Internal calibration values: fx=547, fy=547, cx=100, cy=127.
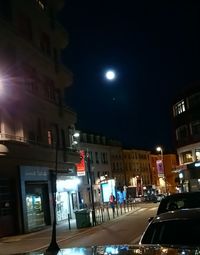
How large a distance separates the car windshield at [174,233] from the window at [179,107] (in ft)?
240

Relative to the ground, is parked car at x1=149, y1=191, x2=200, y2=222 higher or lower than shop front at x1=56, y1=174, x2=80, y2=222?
lower

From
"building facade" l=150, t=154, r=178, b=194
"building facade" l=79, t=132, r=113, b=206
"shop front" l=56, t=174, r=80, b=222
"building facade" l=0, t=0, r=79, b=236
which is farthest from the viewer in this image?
"building facade" l=150, t=154, r=178, b=194

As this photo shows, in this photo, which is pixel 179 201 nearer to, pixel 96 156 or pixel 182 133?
pixel 182 133

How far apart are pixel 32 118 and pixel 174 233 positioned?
31.2 m

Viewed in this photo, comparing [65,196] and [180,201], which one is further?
[65,196]

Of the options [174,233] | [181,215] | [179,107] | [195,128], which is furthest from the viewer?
[179,107]

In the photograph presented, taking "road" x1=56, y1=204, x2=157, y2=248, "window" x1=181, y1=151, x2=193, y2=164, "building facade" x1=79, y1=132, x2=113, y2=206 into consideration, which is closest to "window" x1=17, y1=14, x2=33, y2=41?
"road" x1=56, y1=204, x2=157, y2=248

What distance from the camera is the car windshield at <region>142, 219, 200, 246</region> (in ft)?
24.9

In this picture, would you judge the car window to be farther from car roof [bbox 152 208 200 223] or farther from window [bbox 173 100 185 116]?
window [bbox 173 100 185 116]

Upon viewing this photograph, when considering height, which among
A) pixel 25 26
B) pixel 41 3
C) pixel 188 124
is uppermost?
pixel 41 3

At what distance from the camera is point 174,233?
778cm

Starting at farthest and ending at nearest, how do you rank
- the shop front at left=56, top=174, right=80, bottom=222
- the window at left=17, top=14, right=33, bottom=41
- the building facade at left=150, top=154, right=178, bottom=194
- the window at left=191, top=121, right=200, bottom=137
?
the building facade at left=150, top=154, right=178, bottom=194 → the window at left=191, top=121, right=200, bottom=137 → the shop front at left=56, top=174, right=80, bottom=222 → the window at left=17, top=14, right=33, bottom=41

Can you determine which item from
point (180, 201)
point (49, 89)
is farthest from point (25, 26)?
point (180, 201)

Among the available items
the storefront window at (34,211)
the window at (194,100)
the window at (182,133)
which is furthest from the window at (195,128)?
the storefront window at (34,211)
